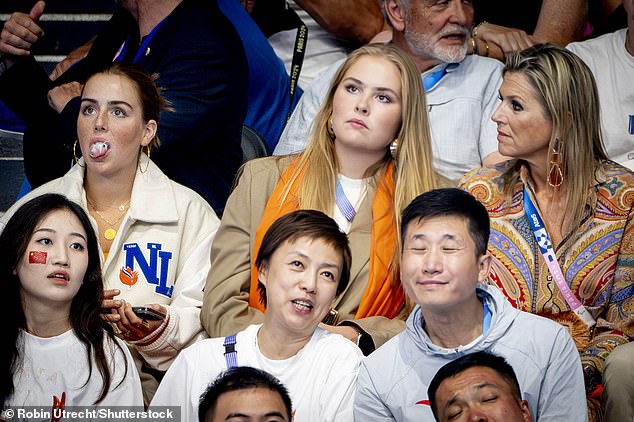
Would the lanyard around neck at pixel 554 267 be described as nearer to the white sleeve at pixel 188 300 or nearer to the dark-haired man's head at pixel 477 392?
the dark-haired man's head at pixel 477 392

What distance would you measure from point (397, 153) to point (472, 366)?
1.07 m

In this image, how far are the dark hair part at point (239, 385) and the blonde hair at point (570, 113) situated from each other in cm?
111

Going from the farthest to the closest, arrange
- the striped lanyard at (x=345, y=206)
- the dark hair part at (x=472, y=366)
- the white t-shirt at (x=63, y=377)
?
the striped lanyard at (x=345, y=206) < the white t-shirt at (x=63, y=377) < the dark hair part at (x=472, y=366)

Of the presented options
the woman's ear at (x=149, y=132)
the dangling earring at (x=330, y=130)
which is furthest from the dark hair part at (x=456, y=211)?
the woman's ear at (x=149, y=132)

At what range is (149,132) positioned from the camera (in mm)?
4074

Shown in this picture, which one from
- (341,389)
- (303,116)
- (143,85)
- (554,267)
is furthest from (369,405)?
(303,116)

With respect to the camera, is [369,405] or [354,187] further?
[354,187]

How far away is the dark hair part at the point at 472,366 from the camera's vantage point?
120 inches

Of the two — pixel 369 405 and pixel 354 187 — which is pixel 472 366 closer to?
pixel 369 405

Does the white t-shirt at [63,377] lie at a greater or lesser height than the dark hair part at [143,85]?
lesser

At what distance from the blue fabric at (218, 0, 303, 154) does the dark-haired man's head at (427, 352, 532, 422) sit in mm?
Result: 1982

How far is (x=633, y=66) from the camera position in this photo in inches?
175

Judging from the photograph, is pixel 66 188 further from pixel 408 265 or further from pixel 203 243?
pixel 408 265

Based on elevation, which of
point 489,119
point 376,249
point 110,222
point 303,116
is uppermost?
point 303,116
